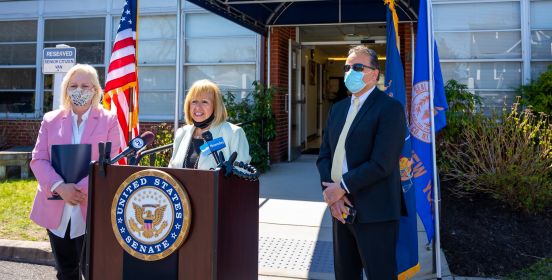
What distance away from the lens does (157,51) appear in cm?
1052

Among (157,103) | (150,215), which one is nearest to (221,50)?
(157,103)

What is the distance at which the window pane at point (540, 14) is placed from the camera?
349 inches

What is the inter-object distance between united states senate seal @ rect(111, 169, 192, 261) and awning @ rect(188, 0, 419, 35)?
20.1 ft

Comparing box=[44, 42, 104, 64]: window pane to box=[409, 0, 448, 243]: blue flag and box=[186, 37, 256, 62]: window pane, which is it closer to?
box=[186, 37, 256, 62]: window pane

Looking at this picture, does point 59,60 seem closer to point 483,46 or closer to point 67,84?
point 67,84

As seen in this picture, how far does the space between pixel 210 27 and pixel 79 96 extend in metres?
7.19

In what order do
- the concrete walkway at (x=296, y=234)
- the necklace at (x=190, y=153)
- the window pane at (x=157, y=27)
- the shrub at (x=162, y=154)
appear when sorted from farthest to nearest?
the window pane at (x=157, y=27), the shrub at (x=162, y=154), the concrete walkway at (x=296, y=234), the necklace at (x=190, y=153)

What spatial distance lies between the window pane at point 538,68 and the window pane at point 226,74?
5.15 m

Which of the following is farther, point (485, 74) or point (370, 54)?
point (485, 74)

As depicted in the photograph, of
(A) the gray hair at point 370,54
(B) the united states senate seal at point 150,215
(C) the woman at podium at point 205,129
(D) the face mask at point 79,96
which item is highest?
(A) the gray hair at point 370,54

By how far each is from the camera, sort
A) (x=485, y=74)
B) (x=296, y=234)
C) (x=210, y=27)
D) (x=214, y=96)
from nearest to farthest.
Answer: (x=214, y=96)
(x=296, y=234)
(x=485, y=74)
(x=210, y=27)

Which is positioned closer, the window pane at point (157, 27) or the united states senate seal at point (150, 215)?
the united states senate seal at point (150, 215)

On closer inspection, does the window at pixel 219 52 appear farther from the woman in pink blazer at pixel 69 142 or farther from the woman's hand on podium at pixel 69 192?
the woman's hand on podium at pixel 69 192

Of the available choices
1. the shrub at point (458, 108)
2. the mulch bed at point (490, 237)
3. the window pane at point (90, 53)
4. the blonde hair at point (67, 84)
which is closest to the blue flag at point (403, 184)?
the mulch bed at point (490, 237)
